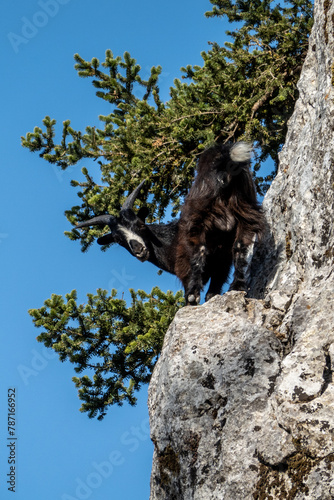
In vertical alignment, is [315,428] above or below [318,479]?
above

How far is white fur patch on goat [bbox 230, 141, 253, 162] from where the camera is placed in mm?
6344

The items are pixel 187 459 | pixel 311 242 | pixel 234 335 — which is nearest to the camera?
pixel 187 459

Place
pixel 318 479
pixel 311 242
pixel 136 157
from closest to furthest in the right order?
1. pixel 318 479
2. pixel 311 242
3. pixel 136 157

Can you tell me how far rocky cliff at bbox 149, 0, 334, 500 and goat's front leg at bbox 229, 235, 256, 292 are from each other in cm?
31

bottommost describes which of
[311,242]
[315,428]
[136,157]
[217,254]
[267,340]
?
[315,428]

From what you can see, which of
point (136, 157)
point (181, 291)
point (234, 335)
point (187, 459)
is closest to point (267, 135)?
point (136, 157)

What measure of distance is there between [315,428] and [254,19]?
20.0ft

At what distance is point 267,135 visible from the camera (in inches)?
299

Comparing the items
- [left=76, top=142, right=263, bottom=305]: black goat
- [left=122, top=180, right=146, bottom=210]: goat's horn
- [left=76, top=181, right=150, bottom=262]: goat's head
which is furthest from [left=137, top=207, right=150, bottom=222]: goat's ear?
[left=76, top=142, right=263, bottom=305]: black goat

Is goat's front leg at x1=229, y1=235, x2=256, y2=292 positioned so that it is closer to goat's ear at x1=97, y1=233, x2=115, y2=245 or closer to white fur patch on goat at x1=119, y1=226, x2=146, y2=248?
white fur patch on goat at x1=119, y1=226, x2=146, y2=248

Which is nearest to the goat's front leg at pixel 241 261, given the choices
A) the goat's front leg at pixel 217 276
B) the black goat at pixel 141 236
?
the goat's front leg at pixel 217 276

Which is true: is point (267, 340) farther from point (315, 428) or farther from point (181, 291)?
point (181, 291)

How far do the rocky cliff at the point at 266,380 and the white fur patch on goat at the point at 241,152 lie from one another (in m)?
0.59

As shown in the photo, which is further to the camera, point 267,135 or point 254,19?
point 254,19
